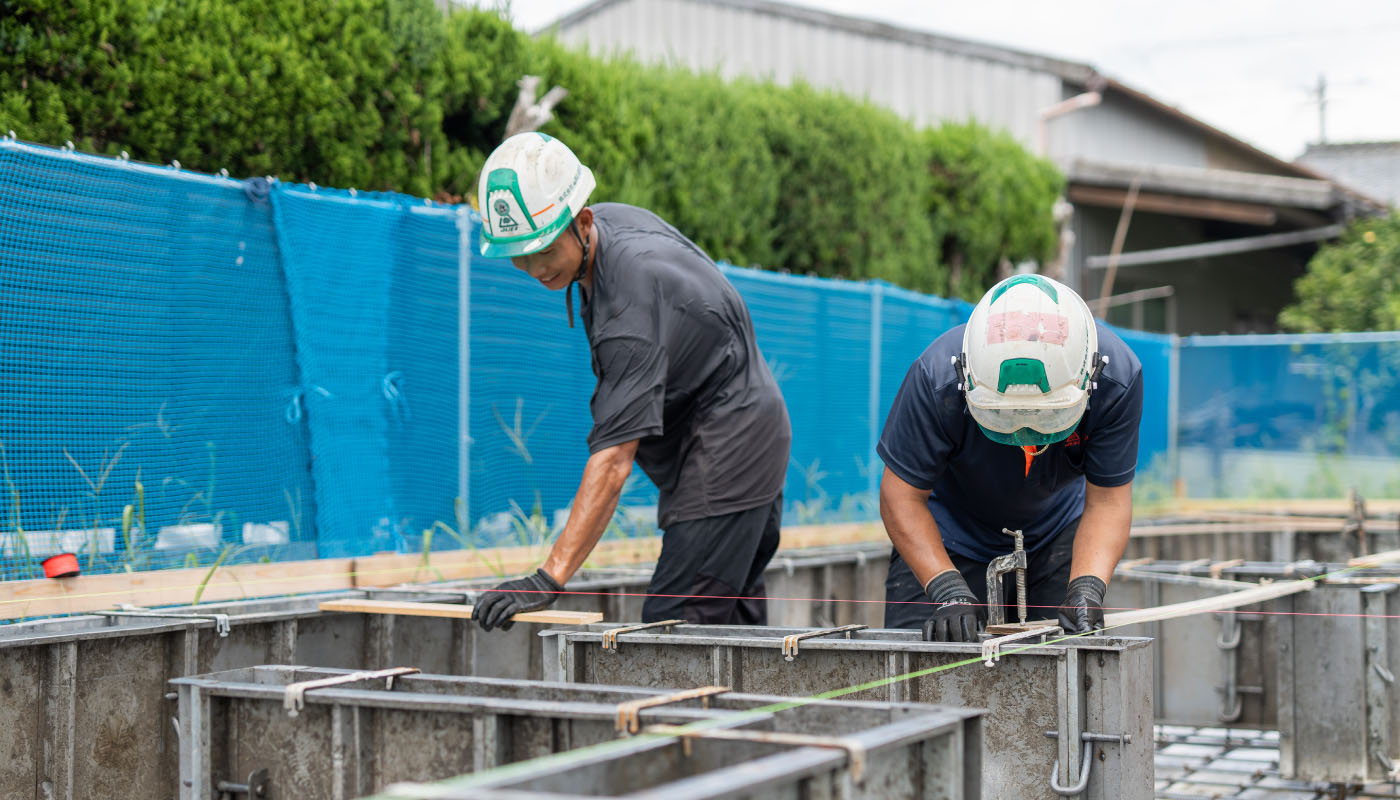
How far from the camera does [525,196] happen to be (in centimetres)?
459

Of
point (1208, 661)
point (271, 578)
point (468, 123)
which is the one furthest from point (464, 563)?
point (1208, 661)

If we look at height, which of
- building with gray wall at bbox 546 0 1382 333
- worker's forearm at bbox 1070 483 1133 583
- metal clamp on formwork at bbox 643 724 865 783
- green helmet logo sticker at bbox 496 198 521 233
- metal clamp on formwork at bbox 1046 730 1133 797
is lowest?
metal clamp on formwork at bbox 1046 730 1133 797

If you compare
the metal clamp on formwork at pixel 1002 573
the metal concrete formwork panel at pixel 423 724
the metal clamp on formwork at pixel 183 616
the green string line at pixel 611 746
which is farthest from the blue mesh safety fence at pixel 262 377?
the metal clamp on formwork at pixel 1002 573

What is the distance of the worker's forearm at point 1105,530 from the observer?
470cm

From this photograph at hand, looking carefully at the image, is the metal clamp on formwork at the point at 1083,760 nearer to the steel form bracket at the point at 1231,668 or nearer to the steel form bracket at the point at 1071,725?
the steel form bracket at the point at 1071,725

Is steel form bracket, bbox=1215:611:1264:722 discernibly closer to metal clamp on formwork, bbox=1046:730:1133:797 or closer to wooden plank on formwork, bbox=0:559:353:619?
metal clamp on formwork, bbox=1046:730:1133:797

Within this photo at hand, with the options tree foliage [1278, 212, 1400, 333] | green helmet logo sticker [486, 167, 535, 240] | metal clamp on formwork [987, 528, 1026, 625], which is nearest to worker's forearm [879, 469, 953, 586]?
metal clamp on formwork [987, 528, 1026, 625]

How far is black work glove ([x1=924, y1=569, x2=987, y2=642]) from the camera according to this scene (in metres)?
4.23

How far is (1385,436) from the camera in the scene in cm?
1661

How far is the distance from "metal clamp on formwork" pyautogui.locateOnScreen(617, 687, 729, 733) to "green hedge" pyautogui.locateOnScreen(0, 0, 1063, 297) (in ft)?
16.6

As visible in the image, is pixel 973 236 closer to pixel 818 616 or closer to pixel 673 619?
pixel 818 616

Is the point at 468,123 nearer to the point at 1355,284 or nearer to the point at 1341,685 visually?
the point at 1341,685

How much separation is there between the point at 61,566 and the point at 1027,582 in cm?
366

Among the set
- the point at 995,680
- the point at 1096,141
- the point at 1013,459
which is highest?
the point at 1096,141
